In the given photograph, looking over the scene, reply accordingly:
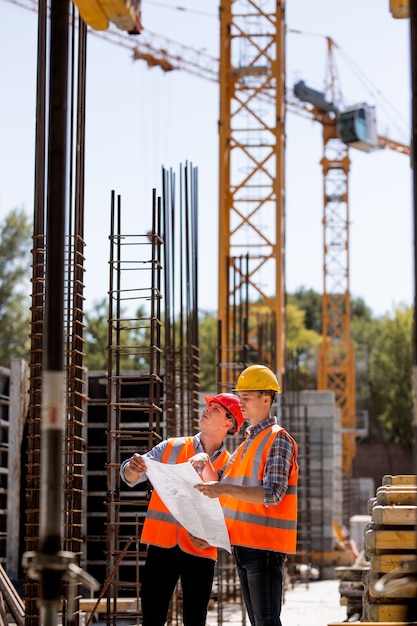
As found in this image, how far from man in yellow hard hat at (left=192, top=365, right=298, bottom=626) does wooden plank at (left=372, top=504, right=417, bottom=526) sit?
76cm

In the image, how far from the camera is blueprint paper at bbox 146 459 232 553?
630 centimetres

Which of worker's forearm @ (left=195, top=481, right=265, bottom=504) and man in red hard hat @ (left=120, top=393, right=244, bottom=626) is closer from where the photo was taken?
worker's forearm @ (left=195, top=481, right=265, bottom=504)

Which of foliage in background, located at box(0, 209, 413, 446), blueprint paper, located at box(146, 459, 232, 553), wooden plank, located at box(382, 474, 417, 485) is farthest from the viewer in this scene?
foliage in background, located at box(0, 209, 413, 446)

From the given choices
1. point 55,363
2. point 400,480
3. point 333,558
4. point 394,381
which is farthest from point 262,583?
point 394,381

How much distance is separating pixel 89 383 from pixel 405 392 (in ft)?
151

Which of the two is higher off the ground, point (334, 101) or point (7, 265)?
point (334, 101)

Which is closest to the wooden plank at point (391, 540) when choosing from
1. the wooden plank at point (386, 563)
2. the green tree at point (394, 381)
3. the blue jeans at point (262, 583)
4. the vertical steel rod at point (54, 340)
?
the wooden plank at point (386, 563)

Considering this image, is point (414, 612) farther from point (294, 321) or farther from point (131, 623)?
point (294, 321)

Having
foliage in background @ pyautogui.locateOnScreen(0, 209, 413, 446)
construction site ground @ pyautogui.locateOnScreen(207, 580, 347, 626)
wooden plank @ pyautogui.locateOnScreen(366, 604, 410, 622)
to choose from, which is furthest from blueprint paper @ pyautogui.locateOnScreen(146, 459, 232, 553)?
foliage in background @ pyautogui.locateOnScreen(0, 209, 413, 446)

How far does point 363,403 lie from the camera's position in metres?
62.5

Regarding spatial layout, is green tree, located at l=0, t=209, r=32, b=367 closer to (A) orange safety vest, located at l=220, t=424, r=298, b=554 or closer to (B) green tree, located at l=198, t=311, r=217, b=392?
(B) green tree, located at l=198, t=311, r=217, b=392

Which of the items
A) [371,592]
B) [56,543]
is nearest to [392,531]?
[371,592]

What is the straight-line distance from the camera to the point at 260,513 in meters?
6.10

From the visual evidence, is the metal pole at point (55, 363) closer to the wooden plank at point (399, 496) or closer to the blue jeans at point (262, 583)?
the blue jeans at point (262, 583)
